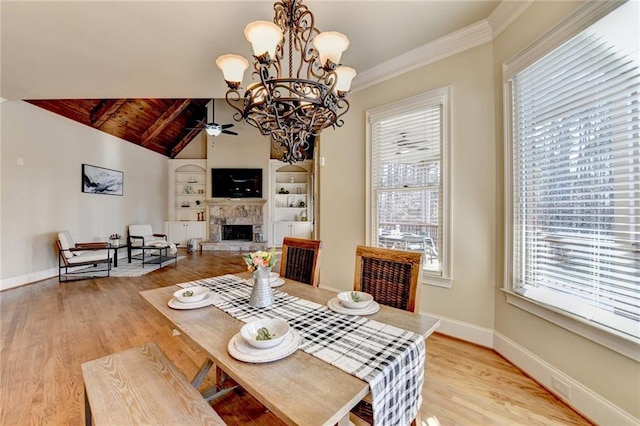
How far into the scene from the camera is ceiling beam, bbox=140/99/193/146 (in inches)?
265

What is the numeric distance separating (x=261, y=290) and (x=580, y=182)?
1.99 metres

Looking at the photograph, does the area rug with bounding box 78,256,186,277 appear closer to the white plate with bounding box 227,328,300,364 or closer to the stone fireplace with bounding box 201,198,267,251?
the stone fireplace with bounding box 201,198,267,251

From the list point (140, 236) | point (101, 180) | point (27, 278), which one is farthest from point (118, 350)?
point (101, 180)

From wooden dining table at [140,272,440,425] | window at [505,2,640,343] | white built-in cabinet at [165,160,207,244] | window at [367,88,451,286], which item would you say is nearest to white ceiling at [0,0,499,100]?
window at [367,88,451,286]

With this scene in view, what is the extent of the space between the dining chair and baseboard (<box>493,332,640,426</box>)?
1.61m

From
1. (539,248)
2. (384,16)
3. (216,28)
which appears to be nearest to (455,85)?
(384,16)

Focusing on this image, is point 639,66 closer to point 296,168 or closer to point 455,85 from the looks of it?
point 455,85

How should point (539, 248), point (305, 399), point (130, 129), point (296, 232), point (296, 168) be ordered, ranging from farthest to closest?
1. point (296, 168)
2. point (296, 232)
3. point (130, 129)
4. point (539, 248)
5. point (305, 399)

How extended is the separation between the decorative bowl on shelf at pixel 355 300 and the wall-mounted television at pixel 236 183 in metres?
6.91

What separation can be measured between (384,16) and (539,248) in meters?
2.15

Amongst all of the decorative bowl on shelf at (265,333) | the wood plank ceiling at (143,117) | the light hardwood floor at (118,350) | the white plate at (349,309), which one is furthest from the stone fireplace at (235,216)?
the decorative bowl on shelf at (265,333)

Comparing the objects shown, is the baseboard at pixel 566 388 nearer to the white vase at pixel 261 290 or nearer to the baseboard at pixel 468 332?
the baseboard at pixel 468 332

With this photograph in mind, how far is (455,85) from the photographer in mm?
2424

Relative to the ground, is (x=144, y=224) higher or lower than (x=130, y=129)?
lower
